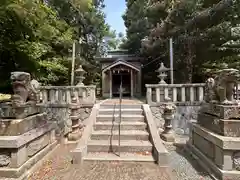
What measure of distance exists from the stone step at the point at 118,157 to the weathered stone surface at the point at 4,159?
1.69 meters

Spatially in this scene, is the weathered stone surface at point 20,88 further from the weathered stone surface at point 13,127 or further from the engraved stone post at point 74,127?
the engraved stone post at point 74,127

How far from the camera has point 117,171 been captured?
4207 millimetres

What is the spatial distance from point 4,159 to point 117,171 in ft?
6.85

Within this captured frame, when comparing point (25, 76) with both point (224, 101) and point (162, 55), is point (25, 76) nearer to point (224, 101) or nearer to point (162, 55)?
point (224, 101)

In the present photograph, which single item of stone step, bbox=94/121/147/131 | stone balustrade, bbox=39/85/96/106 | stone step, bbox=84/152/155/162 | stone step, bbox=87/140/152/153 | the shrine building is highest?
the shrine building

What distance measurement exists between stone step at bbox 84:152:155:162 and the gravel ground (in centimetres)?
16

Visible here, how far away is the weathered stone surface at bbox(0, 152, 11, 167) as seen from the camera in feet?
12.1

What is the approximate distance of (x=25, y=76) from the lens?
4289 millimetres

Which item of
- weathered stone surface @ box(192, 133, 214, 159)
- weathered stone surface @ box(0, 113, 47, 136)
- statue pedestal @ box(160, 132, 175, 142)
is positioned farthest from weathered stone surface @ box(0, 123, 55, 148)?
statue pedestal @ box(160, 132, 175, 142)

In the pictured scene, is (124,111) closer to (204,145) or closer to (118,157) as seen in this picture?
(118,157)

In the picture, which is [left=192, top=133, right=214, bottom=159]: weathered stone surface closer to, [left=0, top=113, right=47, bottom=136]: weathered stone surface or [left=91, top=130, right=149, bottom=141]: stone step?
[left=91, top=130, right=149, bottom=141]: stone step

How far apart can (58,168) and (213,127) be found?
3269 millimetres

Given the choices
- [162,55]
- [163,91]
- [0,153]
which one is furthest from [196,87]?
[0,153]

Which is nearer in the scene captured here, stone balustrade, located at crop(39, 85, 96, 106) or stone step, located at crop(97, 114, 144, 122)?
stone step, located at crop(97, 114, 144, 122)
